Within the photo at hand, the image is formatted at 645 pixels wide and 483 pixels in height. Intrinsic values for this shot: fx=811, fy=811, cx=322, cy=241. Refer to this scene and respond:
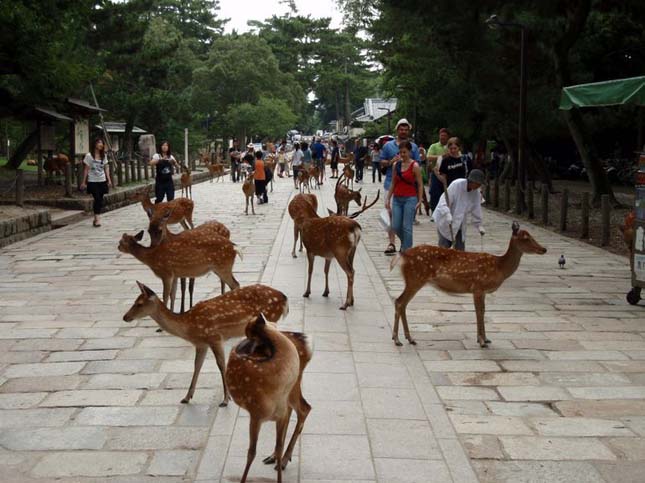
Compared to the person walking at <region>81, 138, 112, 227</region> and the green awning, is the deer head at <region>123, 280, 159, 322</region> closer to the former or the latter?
the green awning

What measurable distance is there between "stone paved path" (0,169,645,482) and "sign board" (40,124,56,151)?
42.4ft

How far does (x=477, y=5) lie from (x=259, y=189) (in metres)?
7.73

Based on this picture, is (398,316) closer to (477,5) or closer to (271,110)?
(477,5)

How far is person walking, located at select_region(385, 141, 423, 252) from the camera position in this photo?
10406 millimetres

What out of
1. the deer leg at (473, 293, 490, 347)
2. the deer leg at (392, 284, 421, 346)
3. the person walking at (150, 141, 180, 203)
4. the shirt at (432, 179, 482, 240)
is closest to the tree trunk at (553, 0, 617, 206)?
the person walking at (150, 141, 180, 203)

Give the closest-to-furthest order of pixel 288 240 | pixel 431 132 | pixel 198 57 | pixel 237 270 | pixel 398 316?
pixel 398 316, pixel 237 270, pixel 288 240, pixel 431 132, pixel 198 57

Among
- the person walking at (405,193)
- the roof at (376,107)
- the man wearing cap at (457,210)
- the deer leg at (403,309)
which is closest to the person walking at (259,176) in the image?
the person walking at (405,193)

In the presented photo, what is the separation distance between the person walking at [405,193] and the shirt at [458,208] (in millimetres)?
1152

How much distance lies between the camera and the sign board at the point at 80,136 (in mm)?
23002

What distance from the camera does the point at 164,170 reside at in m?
15.8

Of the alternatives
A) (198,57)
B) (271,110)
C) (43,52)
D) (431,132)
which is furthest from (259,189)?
(198,57)

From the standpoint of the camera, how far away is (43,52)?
15562 mm

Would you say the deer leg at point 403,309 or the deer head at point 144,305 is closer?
the deer head at point 144,305

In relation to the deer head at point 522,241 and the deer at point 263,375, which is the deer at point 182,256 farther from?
the deer at point 263,375
